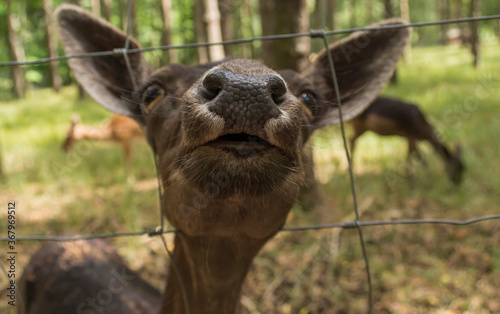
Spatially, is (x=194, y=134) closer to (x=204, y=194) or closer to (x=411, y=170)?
(x=204, y=194)

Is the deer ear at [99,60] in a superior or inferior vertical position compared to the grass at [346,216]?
superior

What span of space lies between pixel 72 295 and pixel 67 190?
3750 millimetres

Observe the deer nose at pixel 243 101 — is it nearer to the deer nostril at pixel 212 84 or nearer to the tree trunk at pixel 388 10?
the deer nostril at pixel 212 84

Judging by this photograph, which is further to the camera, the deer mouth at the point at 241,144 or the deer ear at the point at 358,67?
the deer ear at the point at 358,67

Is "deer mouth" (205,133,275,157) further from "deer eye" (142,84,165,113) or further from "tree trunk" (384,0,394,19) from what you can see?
"tree trunk" (384,0,394,19)

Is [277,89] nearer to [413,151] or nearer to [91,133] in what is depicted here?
[413,151]

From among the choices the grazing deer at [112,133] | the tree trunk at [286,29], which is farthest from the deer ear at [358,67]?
the grazing deer at [112,133]

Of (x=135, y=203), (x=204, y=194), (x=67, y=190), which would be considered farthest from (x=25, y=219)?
(x=204, y=194)

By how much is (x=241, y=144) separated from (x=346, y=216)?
4.30m

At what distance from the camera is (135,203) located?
607 cm

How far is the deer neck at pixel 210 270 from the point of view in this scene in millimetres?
2154

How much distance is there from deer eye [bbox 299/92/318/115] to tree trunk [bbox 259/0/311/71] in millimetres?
2783

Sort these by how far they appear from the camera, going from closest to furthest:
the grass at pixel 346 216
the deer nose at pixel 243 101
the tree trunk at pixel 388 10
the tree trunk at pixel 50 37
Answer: the deer nose at pixel 243 101
the grass at pixel 346 216
the tree trunk at pixel 388 10
the tree trunk at pixel 50 37


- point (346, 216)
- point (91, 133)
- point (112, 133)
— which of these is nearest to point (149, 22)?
point (91, 133)
